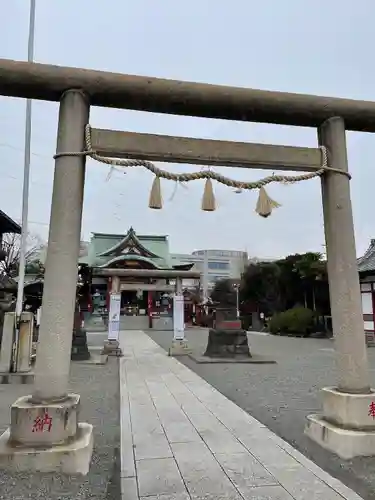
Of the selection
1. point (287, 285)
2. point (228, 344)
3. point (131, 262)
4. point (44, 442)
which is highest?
point (131, 262)

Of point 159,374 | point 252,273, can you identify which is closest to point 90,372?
point 159,374

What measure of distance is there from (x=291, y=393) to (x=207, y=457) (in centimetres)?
383

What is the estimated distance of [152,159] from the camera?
429 centimetres

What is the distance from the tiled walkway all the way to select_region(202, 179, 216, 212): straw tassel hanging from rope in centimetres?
262

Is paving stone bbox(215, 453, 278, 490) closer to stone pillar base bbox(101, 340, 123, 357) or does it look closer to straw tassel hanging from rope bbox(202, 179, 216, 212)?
straw tassel hanging from rope bbox(202, 179, 216, 212)

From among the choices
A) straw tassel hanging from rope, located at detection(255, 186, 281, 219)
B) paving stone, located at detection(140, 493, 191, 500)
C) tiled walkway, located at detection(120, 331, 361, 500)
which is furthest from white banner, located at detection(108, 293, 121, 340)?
paving stone, located at detection(140, 493, 191, 500)

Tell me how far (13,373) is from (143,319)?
22.3 m

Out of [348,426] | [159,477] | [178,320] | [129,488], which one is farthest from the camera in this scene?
[178,320]

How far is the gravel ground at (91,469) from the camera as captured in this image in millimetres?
3170

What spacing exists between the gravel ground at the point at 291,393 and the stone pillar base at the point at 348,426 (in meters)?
0.09

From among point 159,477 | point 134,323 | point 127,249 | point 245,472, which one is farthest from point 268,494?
point 127,249

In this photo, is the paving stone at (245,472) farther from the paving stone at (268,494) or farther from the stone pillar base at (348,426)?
the stone pillar base at (348,426)

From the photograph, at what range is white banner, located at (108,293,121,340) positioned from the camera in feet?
45.3

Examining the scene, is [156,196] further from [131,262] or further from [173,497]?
[131,262]
